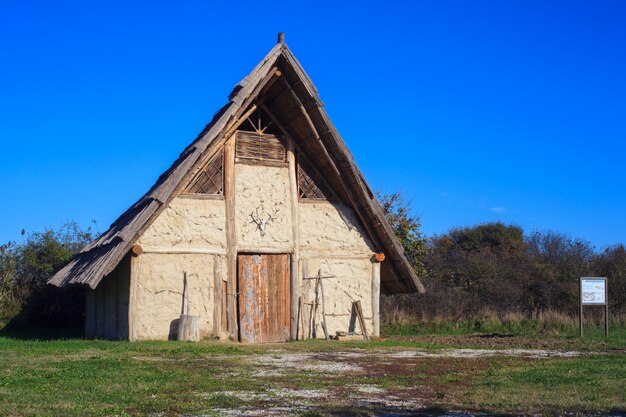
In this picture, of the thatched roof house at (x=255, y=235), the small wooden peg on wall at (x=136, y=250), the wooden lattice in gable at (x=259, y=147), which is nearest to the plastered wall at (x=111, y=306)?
the thatched roof house at (x=255, y=235)

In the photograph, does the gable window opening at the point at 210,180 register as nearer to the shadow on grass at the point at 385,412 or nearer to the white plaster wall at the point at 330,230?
the white plaster wall at the point at 330,230

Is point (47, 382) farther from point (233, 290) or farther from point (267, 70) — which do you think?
point (267, 70)

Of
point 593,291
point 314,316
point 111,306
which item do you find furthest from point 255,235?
point 593,291

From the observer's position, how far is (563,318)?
22.2 m

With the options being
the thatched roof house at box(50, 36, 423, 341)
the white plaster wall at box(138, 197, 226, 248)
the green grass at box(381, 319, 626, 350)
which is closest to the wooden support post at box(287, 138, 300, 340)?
the thatched roof house at box(50, 36, 423, 341)

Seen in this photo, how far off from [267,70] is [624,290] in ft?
49.2

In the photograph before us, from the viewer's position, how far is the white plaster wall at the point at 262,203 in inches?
678

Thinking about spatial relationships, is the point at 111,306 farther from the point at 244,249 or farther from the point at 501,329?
the point at 501,329

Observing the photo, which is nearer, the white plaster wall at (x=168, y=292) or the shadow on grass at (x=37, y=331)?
the white plaster wall at (x=168, y=292)

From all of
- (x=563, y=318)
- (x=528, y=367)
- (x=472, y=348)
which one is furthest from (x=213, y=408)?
(x=563, y=318)

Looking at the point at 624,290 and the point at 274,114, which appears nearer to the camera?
the point at 274,114

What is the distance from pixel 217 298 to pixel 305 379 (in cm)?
707

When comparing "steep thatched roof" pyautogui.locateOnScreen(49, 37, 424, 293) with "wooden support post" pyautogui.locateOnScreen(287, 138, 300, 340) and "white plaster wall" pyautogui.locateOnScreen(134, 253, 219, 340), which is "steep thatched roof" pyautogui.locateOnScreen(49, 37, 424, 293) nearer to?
"wooden support post" pyautogui.locateOnScreen(287, 138, 300, 340)

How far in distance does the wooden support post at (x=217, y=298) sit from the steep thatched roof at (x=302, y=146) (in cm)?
181
